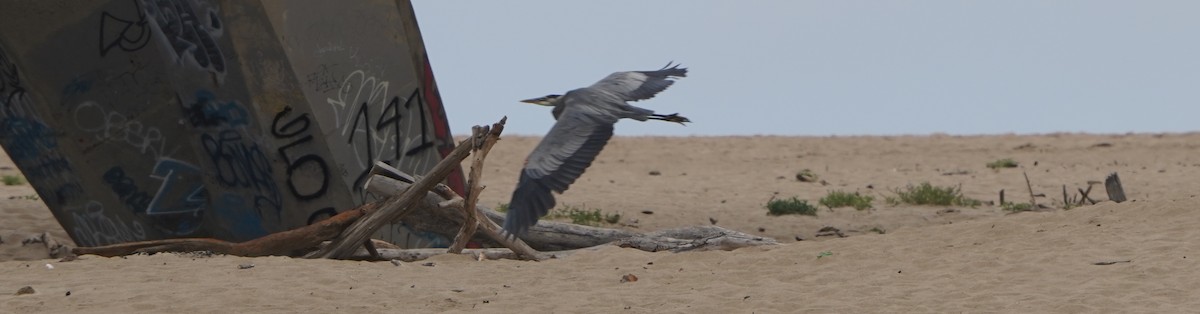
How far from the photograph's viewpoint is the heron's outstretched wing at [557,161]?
912 cm

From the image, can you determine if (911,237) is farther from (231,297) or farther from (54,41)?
(54,41)

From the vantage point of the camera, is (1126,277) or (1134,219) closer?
(1126,277)

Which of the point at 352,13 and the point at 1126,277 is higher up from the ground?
the point at 352,13

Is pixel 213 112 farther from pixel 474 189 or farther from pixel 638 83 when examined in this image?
pixel 638 83

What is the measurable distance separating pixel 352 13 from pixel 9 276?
12.9 feet

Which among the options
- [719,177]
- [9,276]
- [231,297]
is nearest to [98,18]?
[9,276]

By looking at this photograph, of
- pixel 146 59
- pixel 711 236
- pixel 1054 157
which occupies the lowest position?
pixel 1054 157

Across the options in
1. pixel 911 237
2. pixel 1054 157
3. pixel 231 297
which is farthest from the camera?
pixel 1054 157

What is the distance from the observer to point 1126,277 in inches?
374

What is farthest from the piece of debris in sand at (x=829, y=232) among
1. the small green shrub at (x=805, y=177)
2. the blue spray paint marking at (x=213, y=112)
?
the small green shrub at (x=805, y=177)

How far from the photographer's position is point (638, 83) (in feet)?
36.1

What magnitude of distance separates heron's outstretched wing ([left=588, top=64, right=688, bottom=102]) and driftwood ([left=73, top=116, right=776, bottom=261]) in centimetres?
91

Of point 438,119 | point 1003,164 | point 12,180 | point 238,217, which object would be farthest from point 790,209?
point 12,180

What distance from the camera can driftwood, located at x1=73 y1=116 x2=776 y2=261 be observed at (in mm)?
11070
